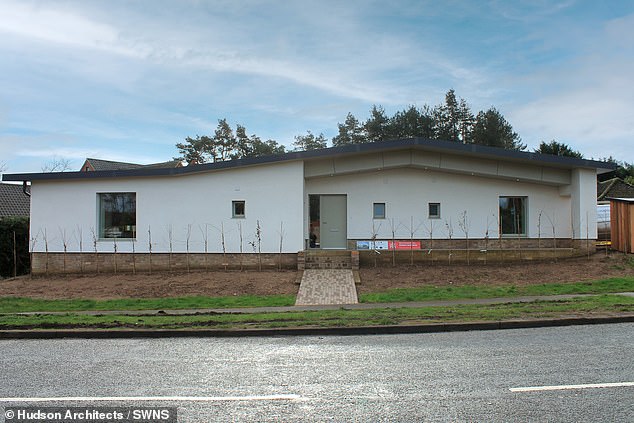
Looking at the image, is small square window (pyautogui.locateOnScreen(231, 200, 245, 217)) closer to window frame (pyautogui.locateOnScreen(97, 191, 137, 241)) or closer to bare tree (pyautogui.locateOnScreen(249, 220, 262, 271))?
bare tree (pyautogui.locateOnScreen(249, 220, 262, 271))

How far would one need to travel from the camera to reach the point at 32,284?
59.3 ft

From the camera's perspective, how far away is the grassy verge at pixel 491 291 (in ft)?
45.9

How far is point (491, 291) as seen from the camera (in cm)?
1476

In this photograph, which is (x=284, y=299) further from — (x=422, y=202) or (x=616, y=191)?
(x=616, y=191)

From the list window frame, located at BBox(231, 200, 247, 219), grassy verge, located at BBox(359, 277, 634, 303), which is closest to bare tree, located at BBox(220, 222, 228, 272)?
window frame, located at BBox(231, 200, 247, 219)

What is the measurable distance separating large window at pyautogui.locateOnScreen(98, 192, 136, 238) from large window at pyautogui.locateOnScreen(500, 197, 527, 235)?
15480mm

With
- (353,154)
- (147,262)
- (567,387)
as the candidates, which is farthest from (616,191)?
(567,387)

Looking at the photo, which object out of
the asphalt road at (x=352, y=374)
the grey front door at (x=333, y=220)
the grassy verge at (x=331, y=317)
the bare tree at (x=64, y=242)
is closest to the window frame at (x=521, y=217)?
the grey front door at (x=333, y=220)

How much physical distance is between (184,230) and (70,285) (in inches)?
174

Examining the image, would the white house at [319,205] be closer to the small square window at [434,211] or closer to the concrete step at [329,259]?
the small square window at [434,211]

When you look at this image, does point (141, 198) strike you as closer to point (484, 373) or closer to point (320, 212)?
point (320, 212)

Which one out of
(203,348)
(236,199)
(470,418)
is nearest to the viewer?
(470,418)

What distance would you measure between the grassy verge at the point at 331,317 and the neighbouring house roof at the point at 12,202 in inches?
848

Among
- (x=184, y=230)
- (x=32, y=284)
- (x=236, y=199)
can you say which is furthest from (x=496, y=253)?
(x=32, y=284)
